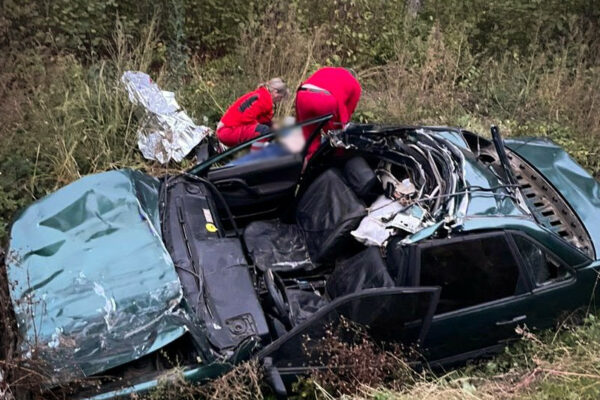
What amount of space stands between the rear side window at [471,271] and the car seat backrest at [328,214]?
937 millimetres

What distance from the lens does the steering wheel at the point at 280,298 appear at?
13.8ft

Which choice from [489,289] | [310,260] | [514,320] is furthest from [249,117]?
[514,320]

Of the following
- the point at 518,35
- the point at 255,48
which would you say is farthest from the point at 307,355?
the point at 518,35

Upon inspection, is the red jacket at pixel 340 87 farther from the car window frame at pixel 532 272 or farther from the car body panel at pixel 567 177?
the car window frame at pixel 532 272

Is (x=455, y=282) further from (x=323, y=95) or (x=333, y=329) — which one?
(x=323, y=95)

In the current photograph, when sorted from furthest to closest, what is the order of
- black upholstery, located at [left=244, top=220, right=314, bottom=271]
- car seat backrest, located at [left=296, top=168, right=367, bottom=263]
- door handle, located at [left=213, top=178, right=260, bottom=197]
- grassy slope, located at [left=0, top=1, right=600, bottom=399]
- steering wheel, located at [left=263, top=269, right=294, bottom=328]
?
1. grassy slope, located at [left=0, top=1, right=600, bottom=399]
2. door handle, located at [left=213, top=178, right=260, bottom=197]
3. black upholstery, located at [left=244, top=220, right=314, bottom=271]
4. car seat backrest, located at [left=296, top=168, right=367, bottom=263]
5. steering wheel, located at [left=263, top=269, right=294, bottom=328]

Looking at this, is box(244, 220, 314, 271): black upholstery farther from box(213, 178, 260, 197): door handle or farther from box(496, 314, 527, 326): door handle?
box(496, 314, 527, 326): door handle

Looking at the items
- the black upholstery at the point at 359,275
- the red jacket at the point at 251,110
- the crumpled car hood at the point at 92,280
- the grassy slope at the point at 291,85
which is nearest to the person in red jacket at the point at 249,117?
the red jacket at the point at 251,110

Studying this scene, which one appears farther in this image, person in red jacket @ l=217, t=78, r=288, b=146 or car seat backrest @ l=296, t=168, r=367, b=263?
person in red jacket @ l=217, t=78, r=288, b=146

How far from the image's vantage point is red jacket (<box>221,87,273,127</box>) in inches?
258

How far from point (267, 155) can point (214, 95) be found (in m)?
2.87

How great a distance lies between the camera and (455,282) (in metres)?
4.22

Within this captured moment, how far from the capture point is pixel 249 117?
6.56 metres

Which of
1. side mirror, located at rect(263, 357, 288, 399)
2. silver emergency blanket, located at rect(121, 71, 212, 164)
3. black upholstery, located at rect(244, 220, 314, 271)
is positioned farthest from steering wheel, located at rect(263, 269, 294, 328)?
silver emergency blanket, located at rect(121, 71, 212, 164)
